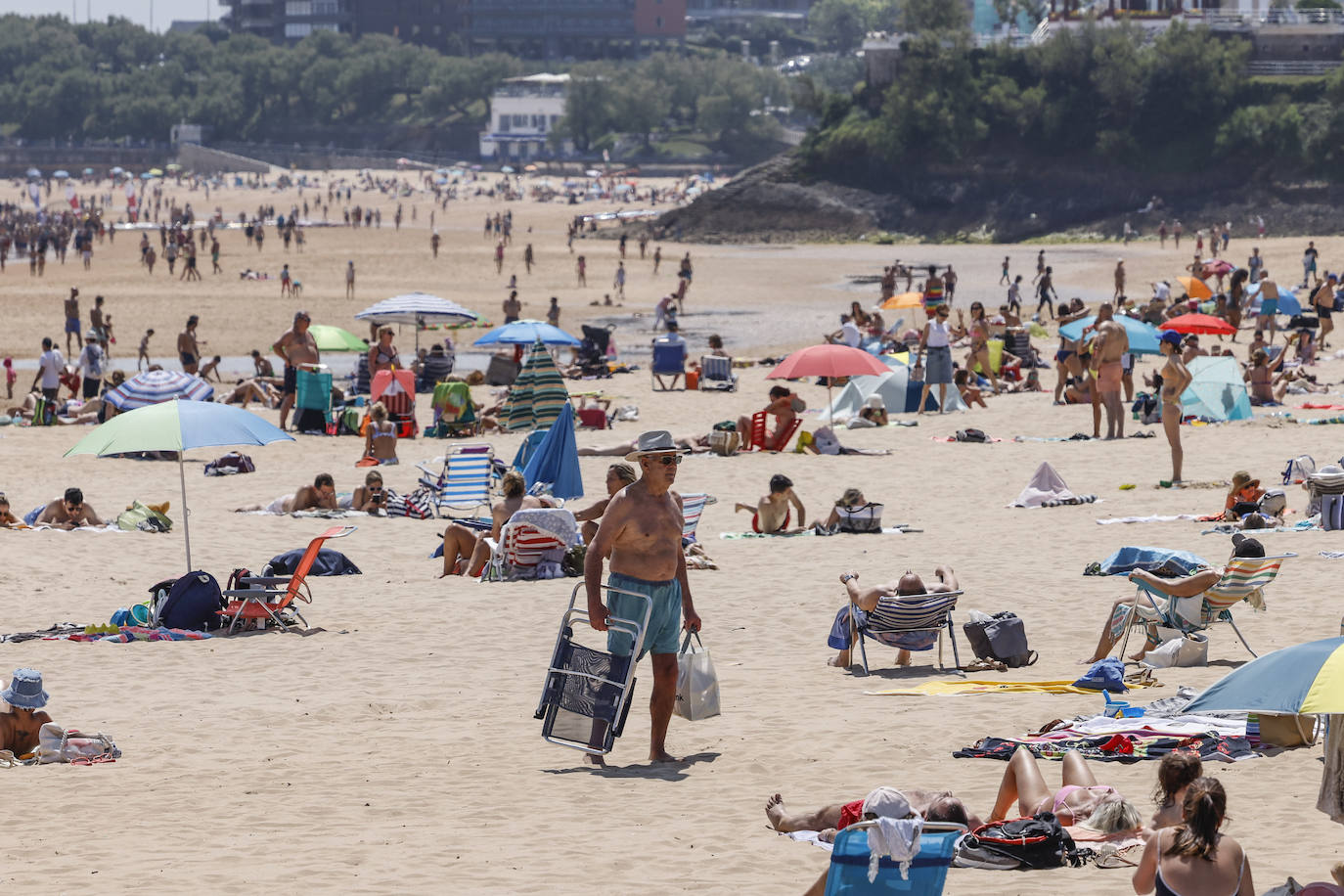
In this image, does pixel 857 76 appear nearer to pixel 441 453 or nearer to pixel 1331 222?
pixel 1331 222

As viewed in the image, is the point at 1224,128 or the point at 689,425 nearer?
the point at 689,425

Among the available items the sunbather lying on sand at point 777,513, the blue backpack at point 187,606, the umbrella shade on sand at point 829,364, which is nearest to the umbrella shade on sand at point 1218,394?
the umbrella shade on sand at point 829,364

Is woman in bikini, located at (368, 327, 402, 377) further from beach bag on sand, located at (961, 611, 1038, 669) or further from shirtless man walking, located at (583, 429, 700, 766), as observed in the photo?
shirtless man walking, located at (583, 429, 700, 766)

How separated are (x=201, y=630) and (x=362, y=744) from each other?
293 cm

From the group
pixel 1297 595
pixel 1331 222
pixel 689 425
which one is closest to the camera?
pixel 1297 595

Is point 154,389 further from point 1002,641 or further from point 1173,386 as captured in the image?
point 1002,641

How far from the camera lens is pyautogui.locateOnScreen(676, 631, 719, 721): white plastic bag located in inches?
296

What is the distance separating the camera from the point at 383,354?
19.2 m

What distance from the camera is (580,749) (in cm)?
713

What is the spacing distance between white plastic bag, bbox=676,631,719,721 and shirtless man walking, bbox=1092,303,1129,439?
367 inches

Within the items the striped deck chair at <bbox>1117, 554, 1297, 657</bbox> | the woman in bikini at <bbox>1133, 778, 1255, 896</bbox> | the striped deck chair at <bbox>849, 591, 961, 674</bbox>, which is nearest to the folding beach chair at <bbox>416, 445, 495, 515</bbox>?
the striped deck chair at <bbox>849, 591, 961, 674</bbox>

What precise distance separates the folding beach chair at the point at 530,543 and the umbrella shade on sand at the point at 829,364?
5.40m

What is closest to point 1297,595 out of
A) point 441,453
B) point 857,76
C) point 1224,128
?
point 441,453

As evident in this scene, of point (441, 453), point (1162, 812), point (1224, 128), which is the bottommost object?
point (441, 453)
